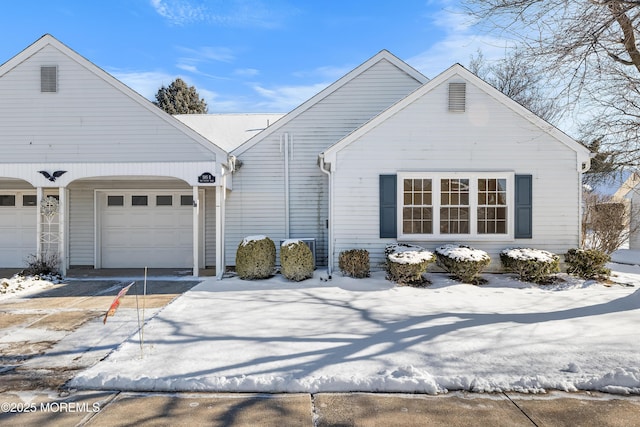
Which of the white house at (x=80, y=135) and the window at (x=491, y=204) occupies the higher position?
the white house at (x=80, y=135)

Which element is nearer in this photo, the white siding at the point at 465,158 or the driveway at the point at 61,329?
the driveway at the point at 61,329

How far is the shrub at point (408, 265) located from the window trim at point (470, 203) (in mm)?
858

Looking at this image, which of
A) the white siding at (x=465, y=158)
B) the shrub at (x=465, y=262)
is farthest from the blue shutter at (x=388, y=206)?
the shrub at (x=465, y=262)

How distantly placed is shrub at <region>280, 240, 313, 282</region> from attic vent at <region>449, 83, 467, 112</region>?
503 centimetres

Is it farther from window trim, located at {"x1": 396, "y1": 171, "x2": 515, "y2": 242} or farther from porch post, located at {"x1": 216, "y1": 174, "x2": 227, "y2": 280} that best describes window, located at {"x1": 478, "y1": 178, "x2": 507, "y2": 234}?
porch post, located at {"x1": 216, "y1": 174, "x2": 227, "y2": 280}

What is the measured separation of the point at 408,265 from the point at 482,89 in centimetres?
478

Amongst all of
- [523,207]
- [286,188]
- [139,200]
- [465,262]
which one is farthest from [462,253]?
[139,200]

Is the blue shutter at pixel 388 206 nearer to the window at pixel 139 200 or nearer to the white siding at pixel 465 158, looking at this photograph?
the white siding at pixel 465 158

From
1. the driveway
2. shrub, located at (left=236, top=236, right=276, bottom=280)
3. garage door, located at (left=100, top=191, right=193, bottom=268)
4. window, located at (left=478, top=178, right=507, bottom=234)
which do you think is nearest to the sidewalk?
the driveway

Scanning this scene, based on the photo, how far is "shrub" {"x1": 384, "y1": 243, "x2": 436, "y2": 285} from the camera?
27.5ft

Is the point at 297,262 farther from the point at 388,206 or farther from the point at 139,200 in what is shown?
the point at 139,200

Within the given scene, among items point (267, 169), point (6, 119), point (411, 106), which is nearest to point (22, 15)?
point (6, 119)

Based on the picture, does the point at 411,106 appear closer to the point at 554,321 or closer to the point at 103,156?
the point at 554,321

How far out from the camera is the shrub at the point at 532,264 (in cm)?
866
